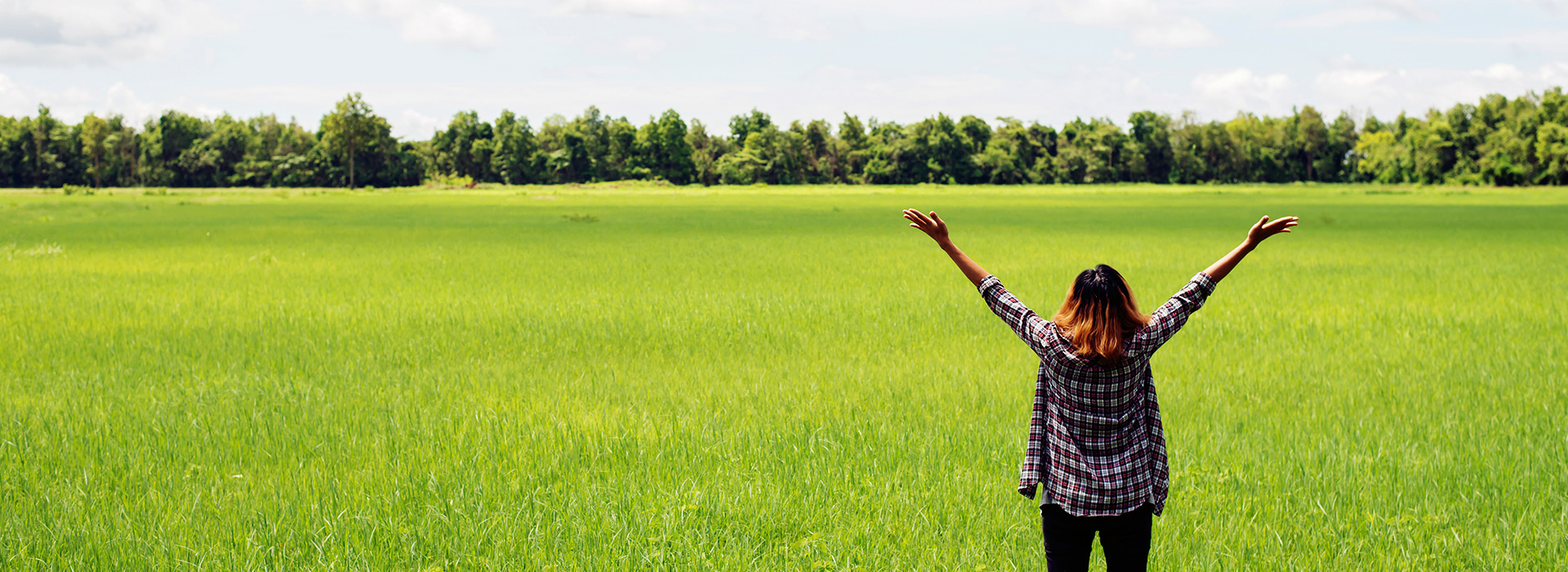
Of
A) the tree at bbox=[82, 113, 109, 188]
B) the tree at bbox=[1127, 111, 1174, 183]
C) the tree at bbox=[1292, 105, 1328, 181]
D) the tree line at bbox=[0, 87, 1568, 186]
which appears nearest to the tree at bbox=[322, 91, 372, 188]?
the tree line at bbox=[0, 87, 1568, 186]

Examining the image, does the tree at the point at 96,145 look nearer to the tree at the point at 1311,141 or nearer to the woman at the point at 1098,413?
the woman at the point at 1098,413

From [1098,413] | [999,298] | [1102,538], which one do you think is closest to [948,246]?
[999,298]

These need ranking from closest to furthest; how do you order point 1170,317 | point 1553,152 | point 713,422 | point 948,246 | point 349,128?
point 1170,317, point 948,246, point 713,422, point 1553,152, point 349,128

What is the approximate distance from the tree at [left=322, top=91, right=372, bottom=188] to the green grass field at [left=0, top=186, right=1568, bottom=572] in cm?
11121

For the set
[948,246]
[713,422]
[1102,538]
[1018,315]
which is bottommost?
[713,422]

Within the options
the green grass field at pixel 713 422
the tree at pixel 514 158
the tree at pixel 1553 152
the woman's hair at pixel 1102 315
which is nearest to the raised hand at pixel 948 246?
the woman's hair at pixel 1102 315

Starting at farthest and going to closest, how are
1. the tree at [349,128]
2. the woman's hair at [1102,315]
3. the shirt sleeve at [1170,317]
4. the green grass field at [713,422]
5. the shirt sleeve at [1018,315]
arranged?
the tree at [349,128] < the green grass field at [713,422] < the shirt sleeve at [1018,315] < the shirt sleeve at [1170,317] < the woman's hair at [1102,315]

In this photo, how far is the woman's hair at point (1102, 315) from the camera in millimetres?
3234

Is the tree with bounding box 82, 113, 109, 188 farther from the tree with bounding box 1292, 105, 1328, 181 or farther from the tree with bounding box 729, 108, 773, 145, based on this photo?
the tree with bounding box 1292, 105, 1328, 181

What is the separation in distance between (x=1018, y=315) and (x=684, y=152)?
14019 centimetres

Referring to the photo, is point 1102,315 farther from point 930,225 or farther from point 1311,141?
point 1311,141

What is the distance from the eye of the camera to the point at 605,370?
10383mm

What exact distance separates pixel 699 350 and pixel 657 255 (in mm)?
13771

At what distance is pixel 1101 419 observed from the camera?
3451mm
